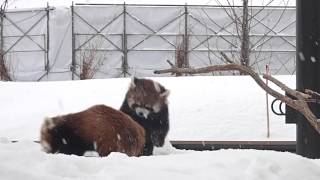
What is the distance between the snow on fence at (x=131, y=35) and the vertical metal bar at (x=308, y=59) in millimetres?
19450

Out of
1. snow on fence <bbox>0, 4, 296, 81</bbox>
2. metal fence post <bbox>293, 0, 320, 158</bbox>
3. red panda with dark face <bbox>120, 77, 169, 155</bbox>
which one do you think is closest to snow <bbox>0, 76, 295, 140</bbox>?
red panda with dark face <bbox>120, 77, 169, 155</bbox>

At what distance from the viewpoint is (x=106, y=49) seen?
24.3 metres

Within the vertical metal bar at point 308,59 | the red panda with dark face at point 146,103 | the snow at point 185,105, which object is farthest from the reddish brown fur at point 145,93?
the snow at point 185,105

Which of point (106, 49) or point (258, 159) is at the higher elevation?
point (106, 49)

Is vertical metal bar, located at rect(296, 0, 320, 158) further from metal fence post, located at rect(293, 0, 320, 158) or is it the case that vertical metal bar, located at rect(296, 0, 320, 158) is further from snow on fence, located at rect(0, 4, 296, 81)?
snow on fence, located at rect(0, 4, 296, 81)

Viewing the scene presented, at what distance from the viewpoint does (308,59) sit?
4398mm

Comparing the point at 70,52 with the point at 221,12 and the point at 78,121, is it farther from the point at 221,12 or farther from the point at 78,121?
the point at 78,121

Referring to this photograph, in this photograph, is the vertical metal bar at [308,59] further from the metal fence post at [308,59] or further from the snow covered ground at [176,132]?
the snow covered ground at [176,132]

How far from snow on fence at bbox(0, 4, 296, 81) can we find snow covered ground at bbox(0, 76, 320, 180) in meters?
11.9

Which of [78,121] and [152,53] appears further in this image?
[152,53]

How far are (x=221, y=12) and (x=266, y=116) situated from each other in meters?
15.6

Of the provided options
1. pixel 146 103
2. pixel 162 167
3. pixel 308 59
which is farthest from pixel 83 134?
pixel 308 59

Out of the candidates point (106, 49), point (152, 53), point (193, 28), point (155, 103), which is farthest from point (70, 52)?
point (155, 103)

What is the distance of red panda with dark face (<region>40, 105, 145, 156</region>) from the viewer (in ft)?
12.3
